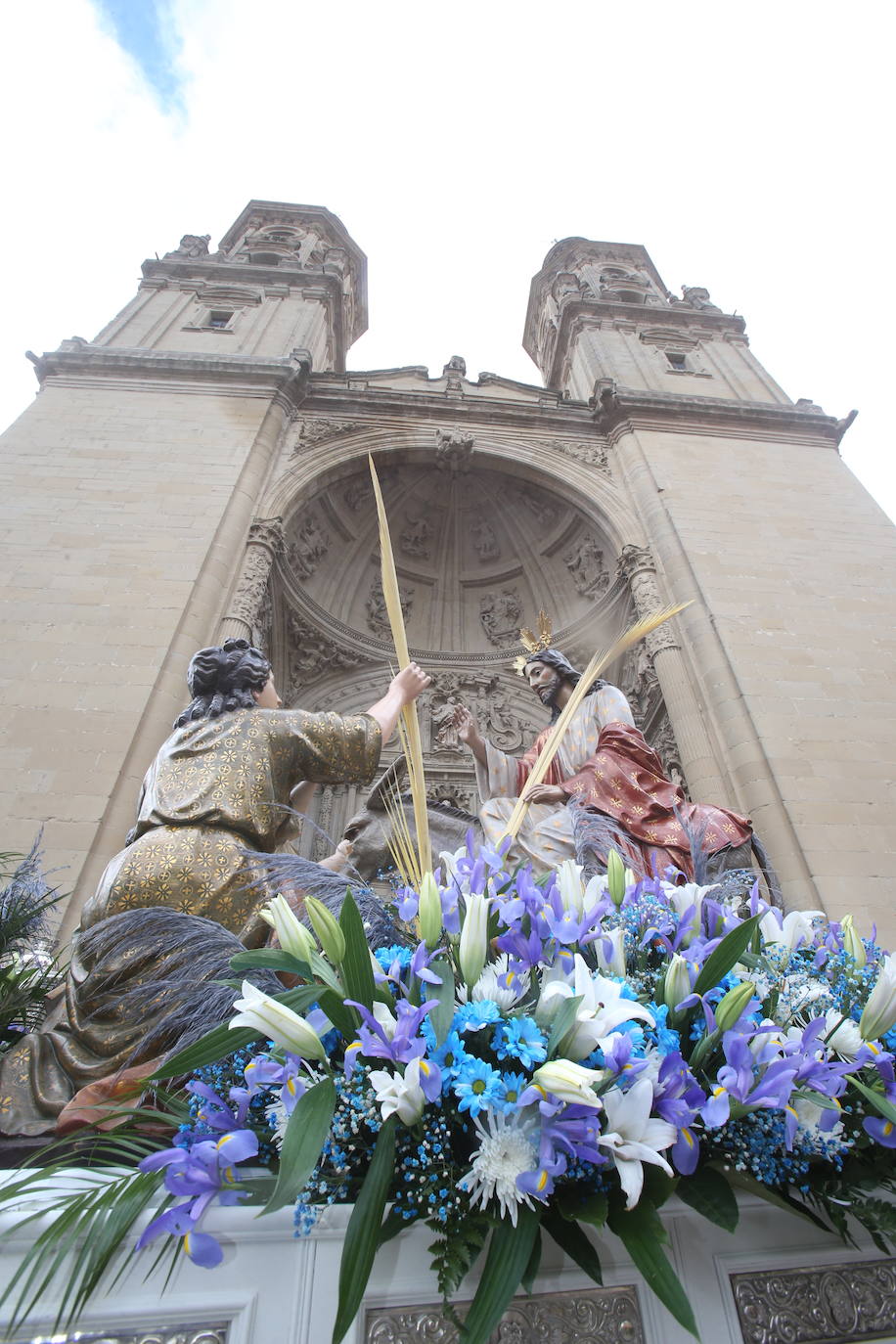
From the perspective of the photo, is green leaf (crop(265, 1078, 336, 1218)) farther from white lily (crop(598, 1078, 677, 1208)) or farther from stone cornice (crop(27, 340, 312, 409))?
stone cornice (crop(27, 340, 312, 409))

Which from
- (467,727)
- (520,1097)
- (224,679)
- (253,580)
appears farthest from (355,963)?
(253,580)

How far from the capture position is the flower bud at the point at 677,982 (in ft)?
5.23

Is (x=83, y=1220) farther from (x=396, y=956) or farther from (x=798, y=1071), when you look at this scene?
(x=798, y=1071)

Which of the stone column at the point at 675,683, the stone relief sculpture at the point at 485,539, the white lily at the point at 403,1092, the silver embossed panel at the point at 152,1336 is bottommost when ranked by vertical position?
the silver embossed panel at the point at 152,1336

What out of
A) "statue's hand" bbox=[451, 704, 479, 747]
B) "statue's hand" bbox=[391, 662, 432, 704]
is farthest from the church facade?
"statue's hand" bbox=[391, 662, 432, 704]

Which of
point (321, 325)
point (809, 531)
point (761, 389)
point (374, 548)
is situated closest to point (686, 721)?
point (809, 531)

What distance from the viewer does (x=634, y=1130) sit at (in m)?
1.28

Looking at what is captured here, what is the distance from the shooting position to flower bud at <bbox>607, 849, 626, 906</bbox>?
202cm

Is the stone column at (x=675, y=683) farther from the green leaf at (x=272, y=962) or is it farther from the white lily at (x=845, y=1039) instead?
the green leaf at (x=272, y=962)

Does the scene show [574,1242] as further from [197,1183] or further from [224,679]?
[224,679]

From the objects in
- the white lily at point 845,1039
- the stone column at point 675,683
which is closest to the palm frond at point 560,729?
the white lily at point 845,1039

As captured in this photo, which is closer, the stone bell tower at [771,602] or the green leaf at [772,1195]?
the green leaf at [772,1195]

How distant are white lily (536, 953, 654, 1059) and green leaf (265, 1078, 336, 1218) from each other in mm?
472

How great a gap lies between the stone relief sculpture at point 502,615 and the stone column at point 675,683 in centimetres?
234
